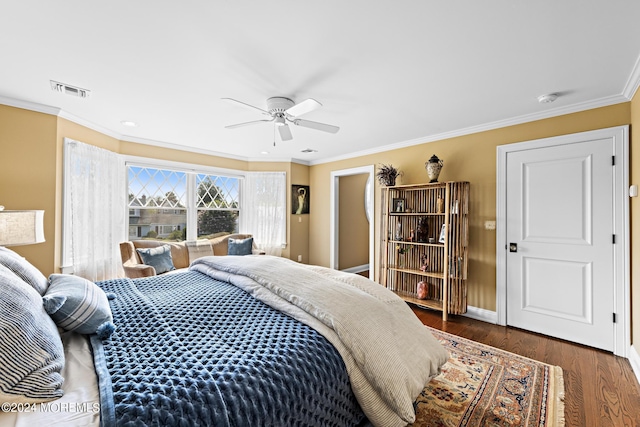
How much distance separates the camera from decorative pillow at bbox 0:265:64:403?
0.80 m

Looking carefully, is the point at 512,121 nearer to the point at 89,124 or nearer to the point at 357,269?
the point at 357,269

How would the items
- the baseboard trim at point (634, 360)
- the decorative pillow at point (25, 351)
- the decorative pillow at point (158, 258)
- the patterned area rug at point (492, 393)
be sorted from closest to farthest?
the decorative pillow at point (25, 351) → the patterned area rug at point (492, 393) → the baseboard trim at point (634, 360) → the decorative pillow at point (158, 258)

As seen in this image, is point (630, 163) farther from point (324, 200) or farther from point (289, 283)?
point (324, 200)

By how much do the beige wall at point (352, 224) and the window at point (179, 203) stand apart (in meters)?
2.05

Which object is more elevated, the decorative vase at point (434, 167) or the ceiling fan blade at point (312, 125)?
the ceiling fan blade at point (312, 125)

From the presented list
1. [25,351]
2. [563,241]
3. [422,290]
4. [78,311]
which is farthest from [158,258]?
[563,241]

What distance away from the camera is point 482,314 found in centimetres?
342

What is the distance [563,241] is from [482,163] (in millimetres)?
1160

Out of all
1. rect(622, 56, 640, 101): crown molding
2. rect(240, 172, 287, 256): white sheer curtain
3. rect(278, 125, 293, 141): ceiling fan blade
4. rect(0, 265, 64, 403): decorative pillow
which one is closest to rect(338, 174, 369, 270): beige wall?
rect(240, 172, 287, 256): white sheer curtain

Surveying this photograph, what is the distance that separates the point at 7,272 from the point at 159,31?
57.8 inches

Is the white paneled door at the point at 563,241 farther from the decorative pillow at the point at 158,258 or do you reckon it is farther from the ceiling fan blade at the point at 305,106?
the decorative pillow at the point at 158,258

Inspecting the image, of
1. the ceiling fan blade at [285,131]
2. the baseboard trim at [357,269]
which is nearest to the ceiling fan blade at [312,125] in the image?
the ceiling fan blade at [285,131]

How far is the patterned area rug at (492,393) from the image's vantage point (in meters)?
1.77

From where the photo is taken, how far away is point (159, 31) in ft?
5.55
